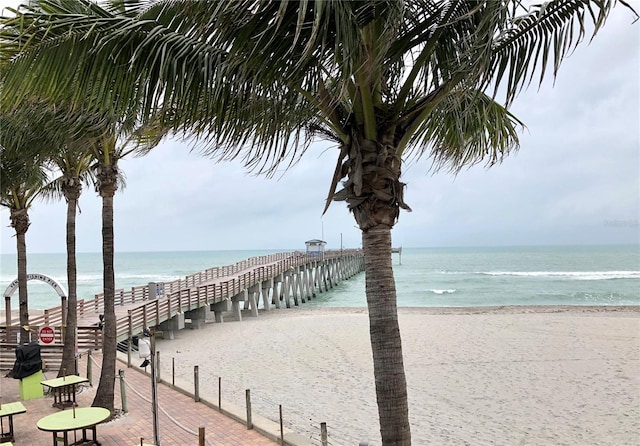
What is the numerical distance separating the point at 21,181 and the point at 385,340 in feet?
36.7

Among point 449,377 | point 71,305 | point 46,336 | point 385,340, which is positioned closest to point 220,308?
point 449,377

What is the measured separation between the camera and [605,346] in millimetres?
18281

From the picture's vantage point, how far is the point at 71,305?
11.0 m

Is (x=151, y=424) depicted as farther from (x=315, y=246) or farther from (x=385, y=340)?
(x=315, y=246)

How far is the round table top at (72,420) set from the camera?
6.59m

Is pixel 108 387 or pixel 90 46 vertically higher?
pixel 90 46

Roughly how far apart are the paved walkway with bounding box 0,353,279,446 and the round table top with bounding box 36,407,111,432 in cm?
76

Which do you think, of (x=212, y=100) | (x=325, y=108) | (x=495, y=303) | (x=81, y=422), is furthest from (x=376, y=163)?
(x=495, y=303)

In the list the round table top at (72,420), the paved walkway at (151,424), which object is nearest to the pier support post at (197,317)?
the paved walkway at (151,424)

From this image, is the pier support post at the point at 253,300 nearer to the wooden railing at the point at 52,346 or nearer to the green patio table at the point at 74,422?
the wooden railing at the point at 52,346

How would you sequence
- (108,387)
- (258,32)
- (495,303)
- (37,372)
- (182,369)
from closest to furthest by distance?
1. (258,32)
2. (108,387)
3. (37,372)
4. (182,369)
5. (495,303)

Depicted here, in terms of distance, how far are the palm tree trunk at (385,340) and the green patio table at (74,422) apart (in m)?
5.07

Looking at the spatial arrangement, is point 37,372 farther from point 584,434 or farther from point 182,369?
point 584,434

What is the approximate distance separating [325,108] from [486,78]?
3.44 feet
